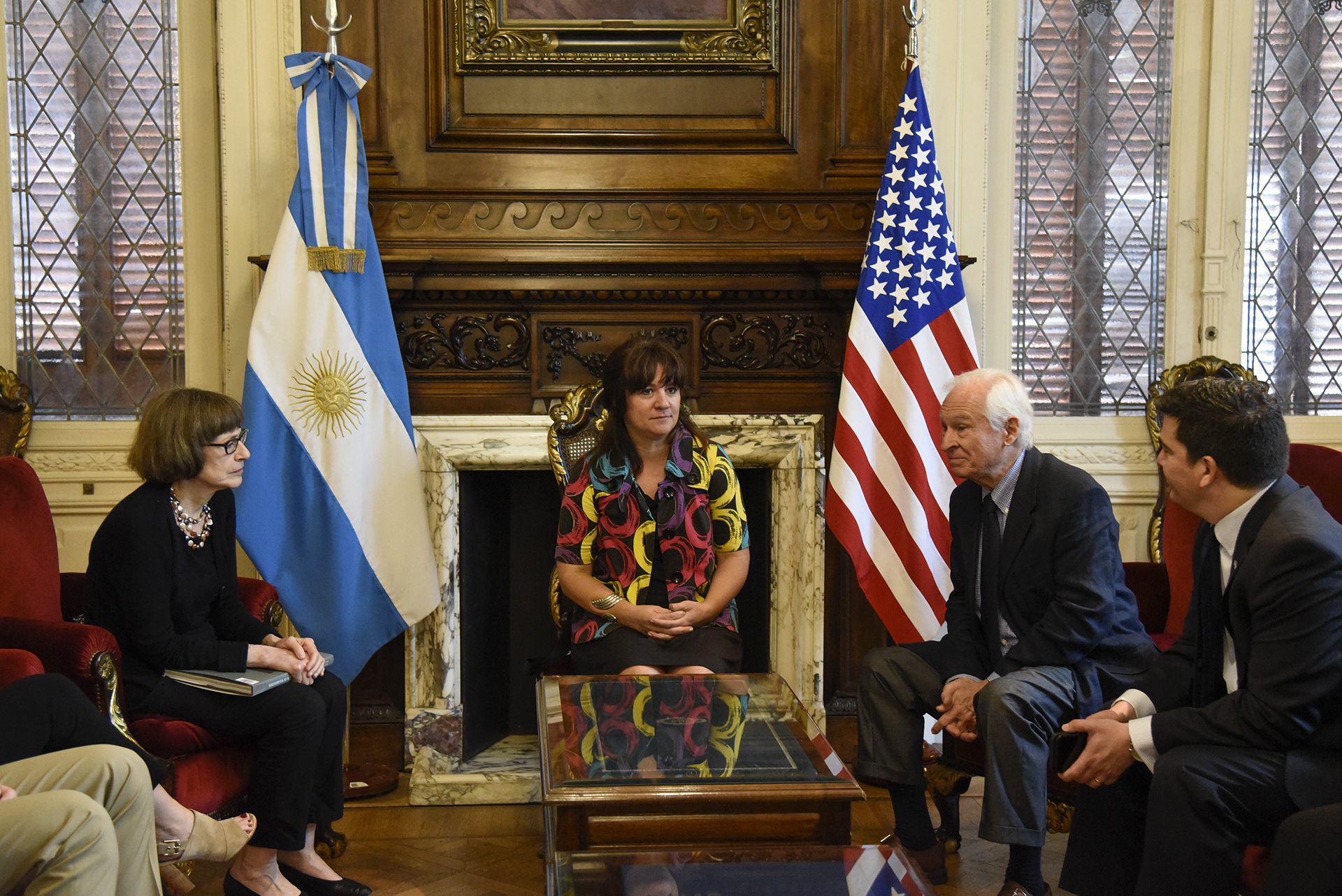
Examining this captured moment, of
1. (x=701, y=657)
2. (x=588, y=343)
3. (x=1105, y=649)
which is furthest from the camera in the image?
(x=588, y=343)

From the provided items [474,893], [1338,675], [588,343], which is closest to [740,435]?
[588,343]

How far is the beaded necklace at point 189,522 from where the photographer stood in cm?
254

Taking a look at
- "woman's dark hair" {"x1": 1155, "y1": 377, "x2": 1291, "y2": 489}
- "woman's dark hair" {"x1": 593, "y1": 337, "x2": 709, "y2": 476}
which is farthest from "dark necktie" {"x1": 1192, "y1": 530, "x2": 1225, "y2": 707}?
"woman's dark hair" {"x1": 593, "y1": 337, "x2": 709, "y2": 476}

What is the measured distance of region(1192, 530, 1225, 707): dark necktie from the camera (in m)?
2.04

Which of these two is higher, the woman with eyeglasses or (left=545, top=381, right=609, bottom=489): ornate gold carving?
(left=545, top=381, right=609, bottom=489): ornate gold carving

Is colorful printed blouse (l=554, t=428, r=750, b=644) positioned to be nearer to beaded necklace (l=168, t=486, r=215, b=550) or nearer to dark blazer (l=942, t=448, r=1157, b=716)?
dark blazer (l=942, t=448, r=1157, b=716)

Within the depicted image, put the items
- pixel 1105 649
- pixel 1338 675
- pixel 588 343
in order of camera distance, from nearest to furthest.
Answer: pixel 1338 675
pixel 1105 649
pixel 588 343

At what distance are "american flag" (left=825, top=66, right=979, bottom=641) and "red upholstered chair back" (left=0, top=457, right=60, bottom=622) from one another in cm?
205

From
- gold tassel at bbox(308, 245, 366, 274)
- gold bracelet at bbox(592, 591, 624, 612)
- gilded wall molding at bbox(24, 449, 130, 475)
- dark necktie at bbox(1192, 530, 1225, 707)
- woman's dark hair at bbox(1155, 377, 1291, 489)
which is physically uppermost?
gold tassel at bbox(308, 245, 366, 274)

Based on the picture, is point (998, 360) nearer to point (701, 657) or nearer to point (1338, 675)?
point (701, 657)

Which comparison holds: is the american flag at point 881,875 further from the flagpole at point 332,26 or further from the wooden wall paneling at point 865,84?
the flagpole at point 332,26

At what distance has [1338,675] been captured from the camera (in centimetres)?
180

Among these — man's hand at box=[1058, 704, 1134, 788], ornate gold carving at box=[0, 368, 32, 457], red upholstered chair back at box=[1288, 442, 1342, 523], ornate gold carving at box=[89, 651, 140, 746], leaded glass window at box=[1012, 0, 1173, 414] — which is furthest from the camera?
leaded glass window at box=[1012, 0, 1173, 414]

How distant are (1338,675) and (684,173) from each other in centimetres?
224
